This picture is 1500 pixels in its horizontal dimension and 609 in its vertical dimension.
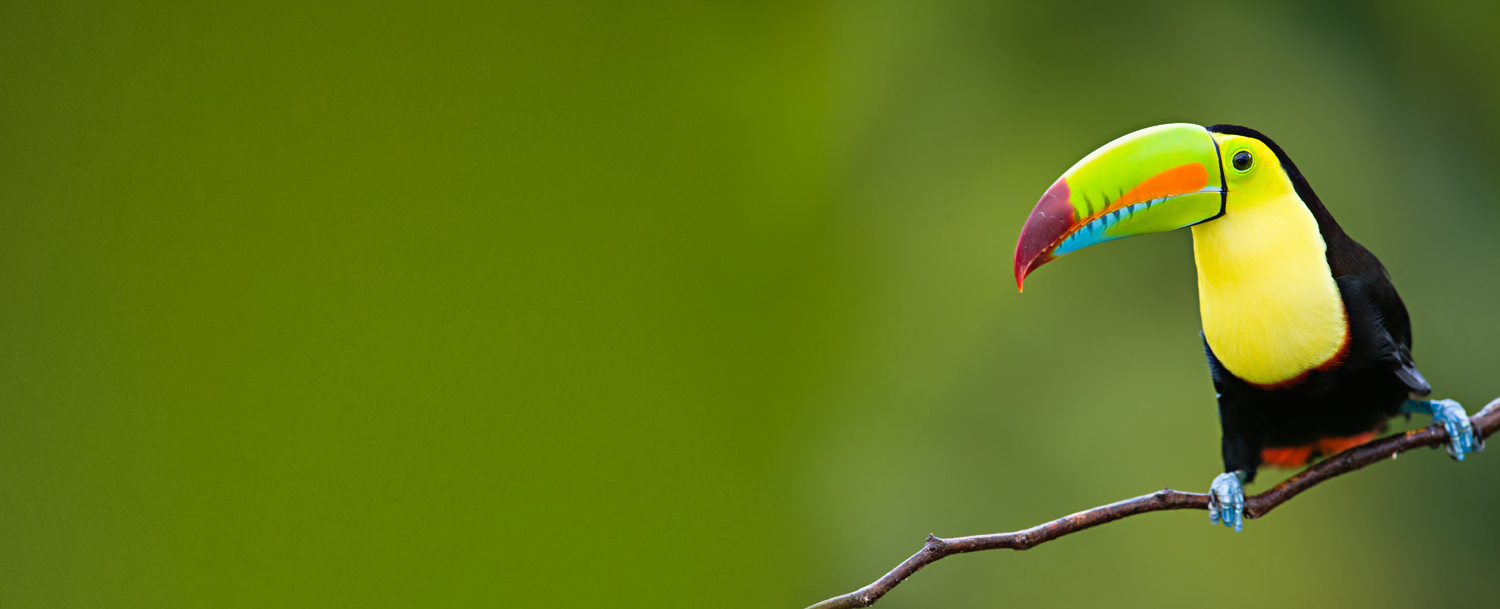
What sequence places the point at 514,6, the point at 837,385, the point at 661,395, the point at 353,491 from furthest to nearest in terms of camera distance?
the point at 837,385, the point at 661,395, the point at 514,6, the point at 353,491

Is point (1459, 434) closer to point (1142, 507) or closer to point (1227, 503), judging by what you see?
point (1227, 503)

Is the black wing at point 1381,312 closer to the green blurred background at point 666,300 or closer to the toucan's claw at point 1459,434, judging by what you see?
the toucan's claw at point 1459,434

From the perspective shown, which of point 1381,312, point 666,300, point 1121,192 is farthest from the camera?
point 666,300

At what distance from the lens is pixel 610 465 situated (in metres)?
1.53

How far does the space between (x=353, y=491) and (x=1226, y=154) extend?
98 centimetres

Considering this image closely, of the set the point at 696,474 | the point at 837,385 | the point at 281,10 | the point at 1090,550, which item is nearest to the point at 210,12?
the point at 281,10

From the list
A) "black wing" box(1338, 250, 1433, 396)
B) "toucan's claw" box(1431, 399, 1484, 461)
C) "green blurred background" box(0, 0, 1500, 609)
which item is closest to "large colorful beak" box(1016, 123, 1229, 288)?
"black wing" box(1338, 250, 1433, 396)

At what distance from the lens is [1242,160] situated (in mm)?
823

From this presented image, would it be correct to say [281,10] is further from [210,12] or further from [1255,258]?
[1255,258]

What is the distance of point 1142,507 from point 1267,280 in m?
0.21

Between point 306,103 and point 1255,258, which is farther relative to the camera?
point 306,103

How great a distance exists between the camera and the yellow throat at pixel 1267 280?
84 centimetres

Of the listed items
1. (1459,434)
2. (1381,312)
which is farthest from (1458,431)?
(1381,312)

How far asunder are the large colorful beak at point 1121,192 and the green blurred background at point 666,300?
2.47 ft
